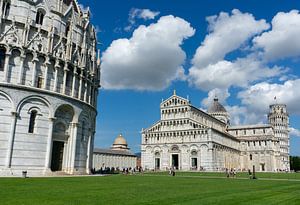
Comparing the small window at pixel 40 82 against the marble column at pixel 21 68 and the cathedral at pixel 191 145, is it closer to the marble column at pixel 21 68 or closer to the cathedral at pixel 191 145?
the marble column at pixel 21 68

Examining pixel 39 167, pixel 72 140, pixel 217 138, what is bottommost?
pixel 39 167

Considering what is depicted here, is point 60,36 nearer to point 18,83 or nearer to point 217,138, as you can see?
point 18,83

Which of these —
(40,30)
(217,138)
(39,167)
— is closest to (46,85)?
(40,30)

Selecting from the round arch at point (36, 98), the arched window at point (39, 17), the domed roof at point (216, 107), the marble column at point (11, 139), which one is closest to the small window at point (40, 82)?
the round arch at point (36, 98)

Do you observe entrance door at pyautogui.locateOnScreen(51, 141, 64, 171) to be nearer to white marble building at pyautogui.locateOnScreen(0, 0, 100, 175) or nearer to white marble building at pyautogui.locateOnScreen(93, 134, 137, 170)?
white marble building at pyautogui.locateOnScreen(0, 0, 100, 175)

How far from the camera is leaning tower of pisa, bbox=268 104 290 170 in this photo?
129 meters

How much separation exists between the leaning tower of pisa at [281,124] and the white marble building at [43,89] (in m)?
112

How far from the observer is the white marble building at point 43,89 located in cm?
2962

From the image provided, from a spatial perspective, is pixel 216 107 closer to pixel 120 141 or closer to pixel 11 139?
pixel 120 141

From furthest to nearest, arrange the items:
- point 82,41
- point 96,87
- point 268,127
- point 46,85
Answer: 1. point 268,127
2. point 96,87
3. point 82,41
4. point 46,85

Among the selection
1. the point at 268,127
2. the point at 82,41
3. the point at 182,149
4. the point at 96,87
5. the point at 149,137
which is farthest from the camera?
the point at 268,127

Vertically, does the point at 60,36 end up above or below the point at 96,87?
above

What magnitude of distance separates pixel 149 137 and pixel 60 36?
5661 centimetres

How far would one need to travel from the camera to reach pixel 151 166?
85.4m
